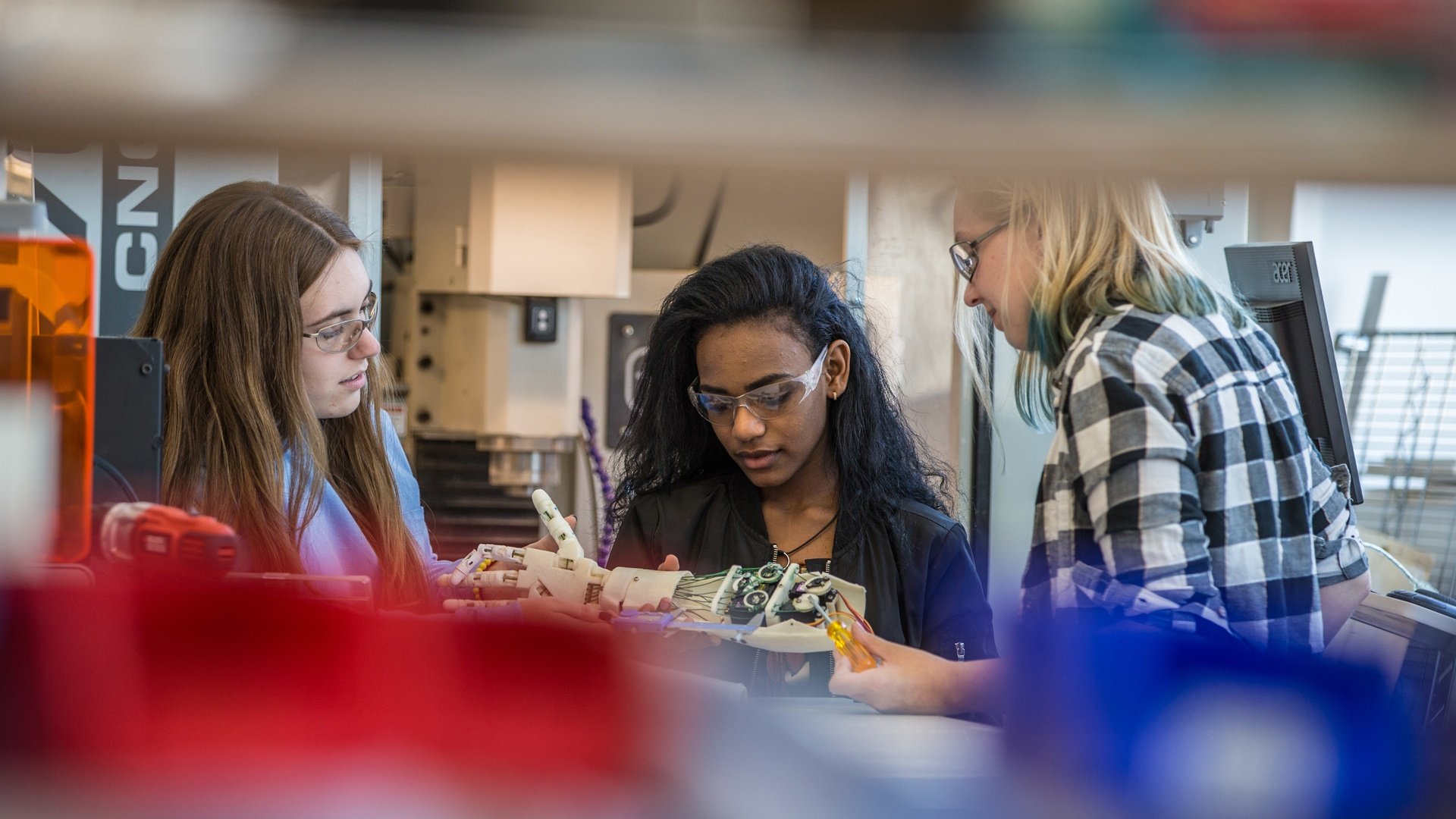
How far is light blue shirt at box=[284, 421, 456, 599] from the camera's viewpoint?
3.74 ft

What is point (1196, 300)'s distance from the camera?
3.24 ft

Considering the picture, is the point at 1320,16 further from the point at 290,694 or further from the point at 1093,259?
the point at 1093,259

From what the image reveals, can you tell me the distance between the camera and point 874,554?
5.15ft

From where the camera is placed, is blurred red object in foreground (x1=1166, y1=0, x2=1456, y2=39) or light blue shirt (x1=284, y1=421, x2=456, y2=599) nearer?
blurred red object in foreground (x1=1166, y1=0, x2=1456, y2=39)

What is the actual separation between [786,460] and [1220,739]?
3.61ft

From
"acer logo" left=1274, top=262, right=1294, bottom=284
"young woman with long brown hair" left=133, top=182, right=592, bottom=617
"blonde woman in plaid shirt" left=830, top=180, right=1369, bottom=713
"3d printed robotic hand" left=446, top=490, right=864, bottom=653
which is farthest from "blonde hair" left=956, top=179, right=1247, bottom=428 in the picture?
"young woman with long brown hair" left=133, top=182, right=592, bottom=617

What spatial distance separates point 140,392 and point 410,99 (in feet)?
1.20

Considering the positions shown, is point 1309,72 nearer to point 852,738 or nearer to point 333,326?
point 852,738

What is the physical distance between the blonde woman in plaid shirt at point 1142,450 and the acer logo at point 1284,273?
42 cm

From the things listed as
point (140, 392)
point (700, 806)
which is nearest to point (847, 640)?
point (700, 806)

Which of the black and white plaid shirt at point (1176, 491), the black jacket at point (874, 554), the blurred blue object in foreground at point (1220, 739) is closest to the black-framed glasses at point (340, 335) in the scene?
the black jacket at point (874, 554)

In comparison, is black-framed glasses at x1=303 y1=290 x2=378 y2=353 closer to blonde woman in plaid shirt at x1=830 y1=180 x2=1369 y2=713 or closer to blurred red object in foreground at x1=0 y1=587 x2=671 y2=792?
blonde woman in plaid shirt at x1=830 y1=180 x2=1369 y2=713

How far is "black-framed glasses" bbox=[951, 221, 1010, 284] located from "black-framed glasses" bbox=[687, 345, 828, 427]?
41cm

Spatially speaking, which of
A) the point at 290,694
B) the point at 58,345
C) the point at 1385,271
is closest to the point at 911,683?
the point at 290,694
